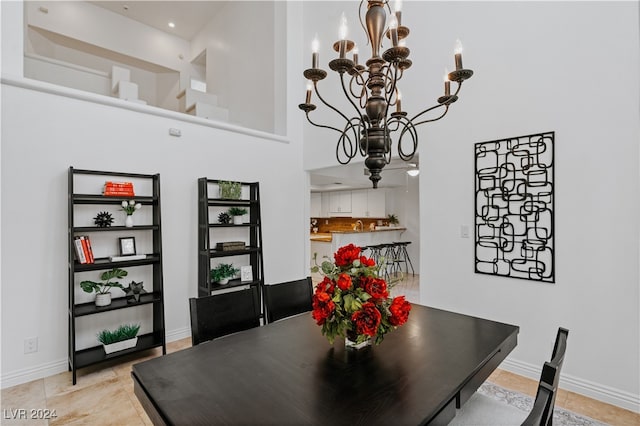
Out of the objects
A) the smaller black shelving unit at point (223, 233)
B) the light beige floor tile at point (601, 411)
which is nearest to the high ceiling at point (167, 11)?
the smaller black shelving unit at point (223, 233)

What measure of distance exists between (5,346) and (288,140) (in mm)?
3519

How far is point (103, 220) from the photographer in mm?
2943

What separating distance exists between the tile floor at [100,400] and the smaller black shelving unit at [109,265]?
134 millimetres

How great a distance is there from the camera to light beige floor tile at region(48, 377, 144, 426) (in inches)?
84.2

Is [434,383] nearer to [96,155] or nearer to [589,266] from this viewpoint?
[589,266]

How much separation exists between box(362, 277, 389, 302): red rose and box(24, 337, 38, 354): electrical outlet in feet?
9.61

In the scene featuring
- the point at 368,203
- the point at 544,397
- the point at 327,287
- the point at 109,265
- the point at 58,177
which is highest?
the point at 58,177

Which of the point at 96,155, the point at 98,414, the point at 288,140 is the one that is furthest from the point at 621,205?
the point at 96,155

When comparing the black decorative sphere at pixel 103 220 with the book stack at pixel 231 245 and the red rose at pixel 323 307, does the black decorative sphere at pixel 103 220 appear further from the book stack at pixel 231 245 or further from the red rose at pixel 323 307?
the red rose at pixel 323 307

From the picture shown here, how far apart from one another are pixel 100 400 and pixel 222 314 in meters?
1.33

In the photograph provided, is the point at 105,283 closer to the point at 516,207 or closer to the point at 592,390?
the point at 516,207

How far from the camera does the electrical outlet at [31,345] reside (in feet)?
8.73

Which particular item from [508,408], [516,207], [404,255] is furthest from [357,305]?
[404,255]

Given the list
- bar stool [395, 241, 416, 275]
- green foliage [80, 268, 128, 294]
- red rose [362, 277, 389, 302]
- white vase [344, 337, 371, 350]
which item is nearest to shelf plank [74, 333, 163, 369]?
green foliage [80, 268, 128, 294]
